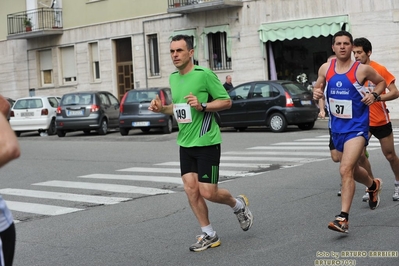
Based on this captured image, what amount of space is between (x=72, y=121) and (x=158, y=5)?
9544 mm

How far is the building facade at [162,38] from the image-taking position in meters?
27.9

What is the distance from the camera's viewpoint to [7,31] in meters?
41.1

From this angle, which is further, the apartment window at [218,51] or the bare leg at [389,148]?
the apartment window at [218,51]

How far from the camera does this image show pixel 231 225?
8219 mm

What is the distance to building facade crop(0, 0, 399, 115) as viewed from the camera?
27.9 m

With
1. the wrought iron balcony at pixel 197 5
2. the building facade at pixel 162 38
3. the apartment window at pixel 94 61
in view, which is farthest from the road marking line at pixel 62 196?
the apartment window at pixel 94 61

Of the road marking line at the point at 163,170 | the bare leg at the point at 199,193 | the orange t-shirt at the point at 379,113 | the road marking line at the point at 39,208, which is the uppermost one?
the orange t-shirt at the point at 379,113

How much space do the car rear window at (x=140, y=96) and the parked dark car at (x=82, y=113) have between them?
1788mm

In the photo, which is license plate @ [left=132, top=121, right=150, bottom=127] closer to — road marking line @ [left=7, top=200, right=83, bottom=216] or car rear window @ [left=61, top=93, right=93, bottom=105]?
car rear window @ [left=61, top=93, right=93, bottom=105]

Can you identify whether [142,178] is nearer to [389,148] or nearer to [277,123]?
[389,148]

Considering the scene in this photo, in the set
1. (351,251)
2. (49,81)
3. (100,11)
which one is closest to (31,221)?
(351,251)

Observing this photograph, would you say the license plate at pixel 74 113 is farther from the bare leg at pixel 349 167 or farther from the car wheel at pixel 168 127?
the bare leg at pixel 349 167

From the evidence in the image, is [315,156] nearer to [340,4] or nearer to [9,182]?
[9,182]

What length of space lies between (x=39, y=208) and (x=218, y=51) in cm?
2238
